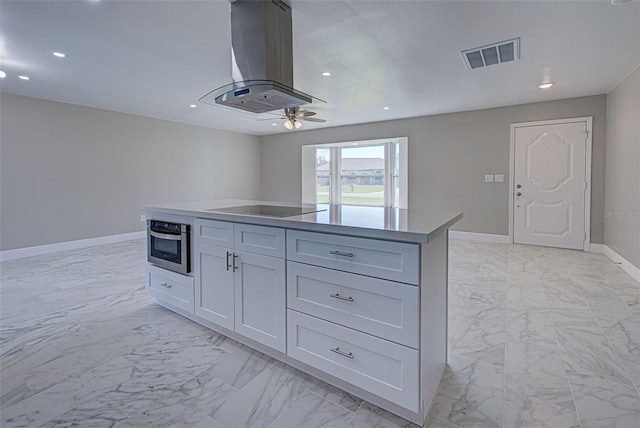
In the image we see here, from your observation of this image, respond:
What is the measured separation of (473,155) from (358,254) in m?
5.09

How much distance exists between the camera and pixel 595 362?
195 centimetres

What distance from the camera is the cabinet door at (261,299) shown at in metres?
1.83

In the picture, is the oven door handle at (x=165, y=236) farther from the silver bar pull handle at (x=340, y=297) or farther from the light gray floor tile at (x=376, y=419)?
the light gray floor tile at (x=376, y=419)

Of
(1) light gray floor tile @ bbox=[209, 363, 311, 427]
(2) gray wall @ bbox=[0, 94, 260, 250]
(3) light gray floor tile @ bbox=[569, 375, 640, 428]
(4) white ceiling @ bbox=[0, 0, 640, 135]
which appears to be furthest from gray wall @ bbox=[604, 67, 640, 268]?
(2) gray wall @ bbox=[0, 94, 260, 250]

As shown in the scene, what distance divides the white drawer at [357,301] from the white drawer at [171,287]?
1.06 meters

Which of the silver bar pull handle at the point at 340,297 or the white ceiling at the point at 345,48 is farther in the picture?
the white ceiling at the point at 345,48

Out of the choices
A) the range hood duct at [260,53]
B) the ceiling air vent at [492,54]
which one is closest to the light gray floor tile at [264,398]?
the range hood duct at [260,53]

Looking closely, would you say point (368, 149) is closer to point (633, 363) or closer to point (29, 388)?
point (633, 363)

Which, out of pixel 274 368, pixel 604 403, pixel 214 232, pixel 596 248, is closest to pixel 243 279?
pixel 214 232

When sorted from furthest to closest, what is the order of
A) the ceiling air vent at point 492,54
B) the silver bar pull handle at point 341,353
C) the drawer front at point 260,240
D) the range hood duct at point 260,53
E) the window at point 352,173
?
the window at point 352,173, the ceiling air vent at point 492,54, the range hood duct at point 260,53, the drawer front at point 260,240, the silver bar pull handle at point 341,353

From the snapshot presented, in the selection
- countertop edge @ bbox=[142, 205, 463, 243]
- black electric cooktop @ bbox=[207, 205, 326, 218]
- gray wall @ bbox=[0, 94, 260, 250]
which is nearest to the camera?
countertop edge @ bbox=[142, 205, 463, 243]

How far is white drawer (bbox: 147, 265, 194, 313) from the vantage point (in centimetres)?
243

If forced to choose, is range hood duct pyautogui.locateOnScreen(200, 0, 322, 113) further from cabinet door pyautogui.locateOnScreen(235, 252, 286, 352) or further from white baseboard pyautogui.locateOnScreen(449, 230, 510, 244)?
white baseboard pyautogui.locateOnScreen(449, 230, 510, 244)

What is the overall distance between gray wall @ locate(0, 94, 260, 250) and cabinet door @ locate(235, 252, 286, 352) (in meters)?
4.83
